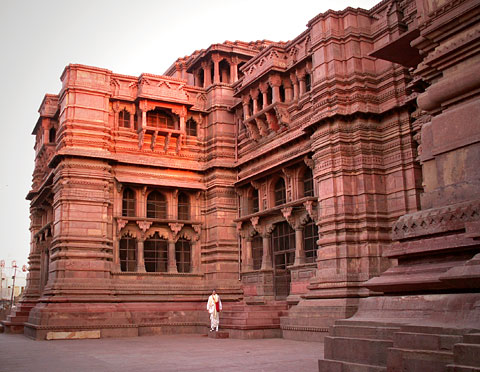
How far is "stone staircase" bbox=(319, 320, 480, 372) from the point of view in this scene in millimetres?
6648

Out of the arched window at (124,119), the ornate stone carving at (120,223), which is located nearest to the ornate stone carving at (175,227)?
the ornate stone carving at (120,223)

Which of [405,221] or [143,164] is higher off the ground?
[143,164]

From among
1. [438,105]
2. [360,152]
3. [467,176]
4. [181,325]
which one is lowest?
[181,325]

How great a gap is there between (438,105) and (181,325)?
19.4 metres

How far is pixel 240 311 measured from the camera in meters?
22.0

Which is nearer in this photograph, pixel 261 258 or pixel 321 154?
pixel 321 154

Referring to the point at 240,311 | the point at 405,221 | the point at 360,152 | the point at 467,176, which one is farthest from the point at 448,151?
the point at 240,311

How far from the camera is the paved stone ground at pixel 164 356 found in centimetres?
1272

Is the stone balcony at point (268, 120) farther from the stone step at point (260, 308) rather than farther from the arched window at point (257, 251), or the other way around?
the stone step at point (260, 308)

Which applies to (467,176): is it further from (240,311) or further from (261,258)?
(261,258)

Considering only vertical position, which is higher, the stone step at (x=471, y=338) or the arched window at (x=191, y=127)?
the arched window at (x=191, y=127)

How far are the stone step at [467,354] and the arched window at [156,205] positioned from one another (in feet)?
71.6

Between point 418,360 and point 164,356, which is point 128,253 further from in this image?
point 418,360

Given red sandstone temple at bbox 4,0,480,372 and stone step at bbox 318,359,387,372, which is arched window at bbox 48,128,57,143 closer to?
red sandstone temple at bbox 4,0,480,372
